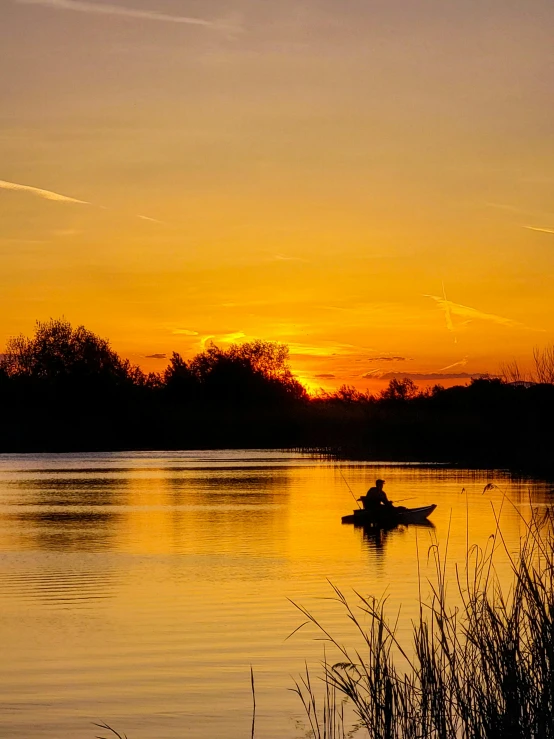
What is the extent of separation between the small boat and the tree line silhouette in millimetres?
35369

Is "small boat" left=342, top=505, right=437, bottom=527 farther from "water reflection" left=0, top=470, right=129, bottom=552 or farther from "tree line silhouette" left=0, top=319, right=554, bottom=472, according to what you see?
"tree line silhouette" left=0, top=319, right=554, bottom=472

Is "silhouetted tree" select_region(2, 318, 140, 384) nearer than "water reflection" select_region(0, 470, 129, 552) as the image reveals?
No

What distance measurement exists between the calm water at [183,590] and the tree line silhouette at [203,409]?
27.0 m

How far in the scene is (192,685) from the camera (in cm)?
1261

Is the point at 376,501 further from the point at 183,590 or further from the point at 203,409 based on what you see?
the point at 203,409

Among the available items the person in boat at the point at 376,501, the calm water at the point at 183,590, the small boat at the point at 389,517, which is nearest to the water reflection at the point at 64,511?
the calm water at the point at 183,590

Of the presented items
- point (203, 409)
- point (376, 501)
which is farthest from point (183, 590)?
point (203, 409)

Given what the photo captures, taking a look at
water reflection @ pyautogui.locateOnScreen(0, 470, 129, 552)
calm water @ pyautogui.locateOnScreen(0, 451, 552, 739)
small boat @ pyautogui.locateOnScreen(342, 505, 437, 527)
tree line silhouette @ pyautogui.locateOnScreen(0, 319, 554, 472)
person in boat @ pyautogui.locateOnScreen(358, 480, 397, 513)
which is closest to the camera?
calm water @ pyautogui.locateOnScreen(0, 451, 552, 739)

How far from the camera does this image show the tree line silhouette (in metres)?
76.5

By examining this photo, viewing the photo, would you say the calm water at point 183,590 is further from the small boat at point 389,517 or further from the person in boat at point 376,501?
the person in boat at point 376,501

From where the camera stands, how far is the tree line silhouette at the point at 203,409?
3012 inches

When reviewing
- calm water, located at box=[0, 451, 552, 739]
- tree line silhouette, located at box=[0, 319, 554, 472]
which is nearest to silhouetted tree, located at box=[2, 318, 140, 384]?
tree line silhouette, located at box=[0, 319, 554, 472]

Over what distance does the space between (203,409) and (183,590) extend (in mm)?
83001

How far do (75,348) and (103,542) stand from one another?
80.9 m
